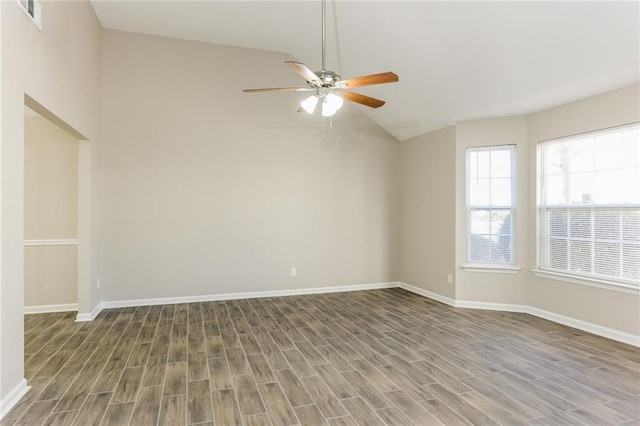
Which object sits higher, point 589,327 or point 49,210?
point 49,210

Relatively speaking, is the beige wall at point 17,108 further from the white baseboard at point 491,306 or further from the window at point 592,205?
the window at point 592,205

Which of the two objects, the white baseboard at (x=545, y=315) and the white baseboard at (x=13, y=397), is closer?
the white baseboard at (x=13, y=397)

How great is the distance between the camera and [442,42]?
157 inches

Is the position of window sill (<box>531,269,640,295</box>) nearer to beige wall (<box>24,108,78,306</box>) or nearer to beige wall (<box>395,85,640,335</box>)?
beige wall (<box>395,85,640,335</box>)

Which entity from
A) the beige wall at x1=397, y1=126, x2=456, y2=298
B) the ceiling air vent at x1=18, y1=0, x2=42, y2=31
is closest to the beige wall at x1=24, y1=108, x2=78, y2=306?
the ceiling air vent at x1=18, y1=0, x2=42, y2=31

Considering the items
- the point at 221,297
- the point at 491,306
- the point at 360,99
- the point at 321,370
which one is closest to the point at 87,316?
the point at 221,297

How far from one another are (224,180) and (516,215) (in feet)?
13.8

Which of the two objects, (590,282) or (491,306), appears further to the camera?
(491,306)

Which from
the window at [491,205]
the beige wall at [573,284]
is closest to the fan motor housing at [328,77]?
the window at [491,205]

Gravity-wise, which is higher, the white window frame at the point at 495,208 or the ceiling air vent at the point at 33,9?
the ceiling air vent at the point at 33,9

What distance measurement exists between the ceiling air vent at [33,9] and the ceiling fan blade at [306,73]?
202 centimetres

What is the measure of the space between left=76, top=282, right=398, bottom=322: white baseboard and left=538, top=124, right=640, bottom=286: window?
9.04 ft

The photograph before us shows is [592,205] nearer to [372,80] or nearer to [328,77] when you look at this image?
[372,80]

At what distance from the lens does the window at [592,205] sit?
376cm
